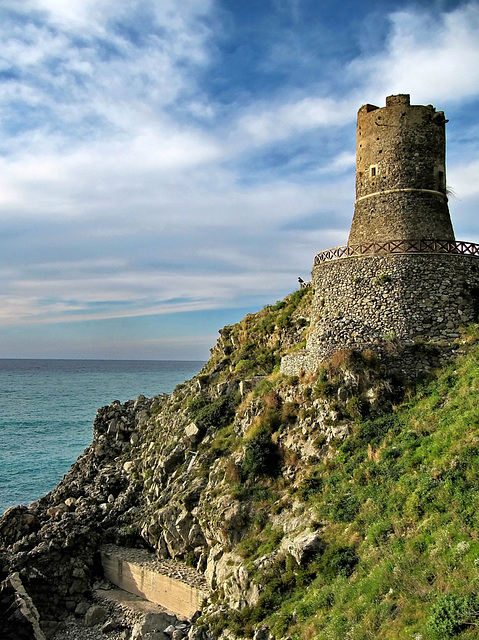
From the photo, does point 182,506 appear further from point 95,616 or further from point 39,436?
point 39,436

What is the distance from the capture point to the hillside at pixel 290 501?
15.0 meters

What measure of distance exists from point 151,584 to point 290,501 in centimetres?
997

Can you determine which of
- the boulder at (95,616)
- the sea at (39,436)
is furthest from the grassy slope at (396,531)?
the sea at (39,436)

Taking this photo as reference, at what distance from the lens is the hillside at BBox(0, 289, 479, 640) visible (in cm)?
1498

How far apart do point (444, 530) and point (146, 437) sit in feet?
87.2

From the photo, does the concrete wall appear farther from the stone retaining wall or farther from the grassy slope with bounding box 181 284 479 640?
the stone retaining wall

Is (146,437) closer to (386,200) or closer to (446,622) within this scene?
(386,200)

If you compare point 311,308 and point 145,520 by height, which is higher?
point 311,308

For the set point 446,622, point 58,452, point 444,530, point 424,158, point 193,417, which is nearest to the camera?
point 446,622

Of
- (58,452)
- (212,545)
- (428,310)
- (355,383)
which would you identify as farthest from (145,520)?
(58,452)

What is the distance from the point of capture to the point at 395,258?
26500mm

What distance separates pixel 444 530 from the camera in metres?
14.9

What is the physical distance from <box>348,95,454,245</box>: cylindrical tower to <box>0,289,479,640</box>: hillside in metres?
6.65

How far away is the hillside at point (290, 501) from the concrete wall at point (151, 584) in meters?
1.01
